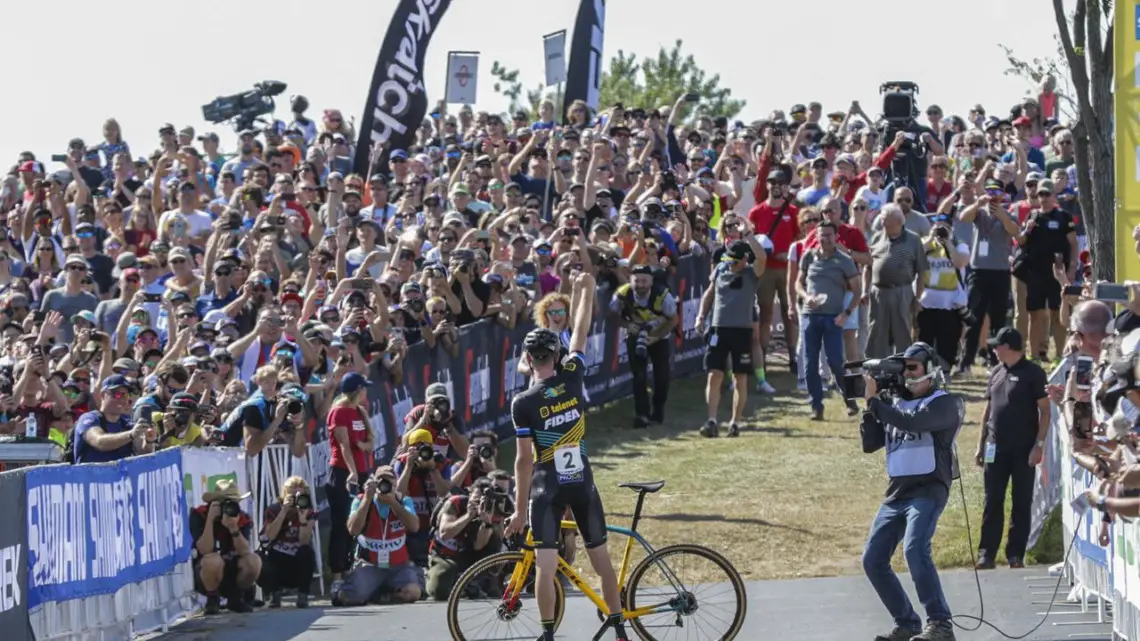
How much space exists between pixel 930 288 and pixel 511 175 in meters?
5.88

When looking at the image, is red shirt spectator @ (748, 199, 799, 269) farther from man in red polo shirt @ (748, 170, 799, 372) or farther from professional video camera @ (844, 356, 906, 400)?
professional video camera @ (844, 356, 906, 400)

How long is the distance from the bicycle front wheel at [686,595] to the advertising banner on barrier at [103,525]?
11.3 feet

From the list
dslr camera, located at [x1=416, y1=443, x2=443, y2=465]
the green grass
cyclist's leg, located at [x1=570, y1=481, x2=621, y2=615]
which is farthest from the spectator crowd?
cyclist's leg, located at [x1=570, y1=481, x2=621, y2=615]

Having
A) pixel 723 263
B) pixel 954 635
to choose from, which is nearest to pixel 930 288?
pixel 723 263

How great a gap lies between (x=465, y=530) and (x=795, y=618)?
9.32ft

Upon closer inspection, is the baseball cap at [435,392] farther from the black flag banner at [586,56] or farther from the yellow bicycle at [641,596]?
the black flag banner at [586,56]

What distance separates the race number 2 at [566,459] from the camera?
11.2 meters

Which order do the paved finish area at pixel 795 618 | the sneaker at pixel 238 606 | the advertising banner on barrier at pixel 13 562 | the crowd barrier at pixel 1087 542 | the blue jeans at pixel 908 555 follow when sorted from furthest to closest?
the sneaker at pixel 238 606, the paved finish area at pixel 795 618, the blue jeans at pixel 908 555, the advertising banner on barrier at pixel 13 562, the crowd barrier at pixel 1087 542

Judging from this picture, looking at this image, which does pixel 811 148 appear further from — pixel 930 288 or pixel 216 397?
pixel 216 397

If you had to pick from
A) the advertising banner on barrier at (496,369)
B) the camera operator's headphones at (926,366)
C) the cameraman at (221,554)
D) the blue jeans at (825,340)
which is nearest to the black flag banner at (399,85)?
the advertising banner on barrier at (496,369)

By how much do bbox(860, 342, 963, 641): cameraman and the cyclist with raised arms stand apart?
1650mm

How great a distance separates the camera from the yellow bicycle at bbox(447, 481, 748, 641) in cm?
1143

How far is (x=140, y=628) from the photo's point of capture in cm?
1312

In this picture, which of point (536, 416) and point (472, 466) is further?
point (472, 466)
